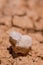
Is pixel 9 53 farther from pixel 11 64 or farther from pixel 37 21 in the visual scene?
pixel 37 21

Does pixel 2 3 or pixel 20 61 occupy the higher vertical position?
pixel 2 3

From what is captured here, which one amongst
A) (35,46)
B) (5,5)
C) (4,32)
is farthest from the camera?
(5,5)

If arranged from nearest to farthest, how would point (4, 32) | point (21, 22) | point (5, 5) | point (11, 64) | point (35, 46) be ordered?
point (11, 64), point (35, 46), point (4, 32), point (21, 22), point (5, 5)

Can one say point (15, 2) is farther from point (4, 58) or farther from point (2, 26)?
point (4, 58)

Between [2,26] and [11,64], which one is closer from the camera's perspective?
[11,64]

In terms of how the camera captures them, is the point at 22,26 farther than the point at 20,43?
Yes

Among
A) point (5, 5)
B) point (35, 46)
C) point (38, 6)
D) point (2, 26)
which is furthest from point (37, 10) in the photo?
point (35, 46)
